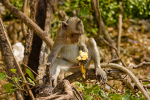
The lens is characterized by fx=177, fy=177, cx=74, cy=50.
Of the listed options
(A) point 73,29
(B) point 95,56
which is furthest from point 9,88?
(B) point 95,56

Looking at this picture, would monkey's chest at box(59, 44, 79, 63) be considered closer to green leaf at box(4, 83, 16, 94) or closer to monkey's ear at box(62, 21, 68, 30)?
monkey's ear at box(62, 21, 68, 30)

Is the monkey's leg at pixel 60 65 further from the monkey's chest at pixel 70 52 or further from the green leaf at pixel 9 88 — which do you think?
the green leaf at pixel 9 88

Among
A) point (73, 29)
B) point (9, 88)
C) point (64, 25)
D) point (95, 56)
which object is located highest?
point (64, 25)

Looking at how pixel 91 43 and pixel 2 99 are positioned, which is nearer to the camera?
pixel 91 43

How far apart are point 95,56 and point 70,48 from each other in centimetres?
72

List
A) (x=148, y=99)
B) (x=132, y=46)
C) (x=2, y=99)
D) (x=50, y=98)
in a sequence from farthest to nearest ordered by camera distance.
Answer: (x=132, y=46), (x=2, y=99), (x=148, y=99), (x=50, y=98)

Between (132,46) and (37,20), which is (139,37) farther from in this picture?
(37,20)

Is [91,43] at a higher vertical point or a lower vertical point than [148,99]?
higher

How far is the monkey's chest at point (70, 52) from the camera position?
4.68 meters

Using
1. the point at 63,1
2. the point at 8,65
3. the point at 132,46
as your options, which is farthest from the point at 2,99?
the point at 132,46

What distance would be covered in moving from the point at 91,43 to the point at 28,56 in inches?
79.8

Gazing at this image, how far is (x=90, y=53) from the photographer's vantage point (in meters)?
4.53

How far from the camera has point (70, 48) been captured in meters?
4.68

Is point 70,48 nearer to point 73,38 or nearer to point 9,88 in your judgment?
point 73,38
